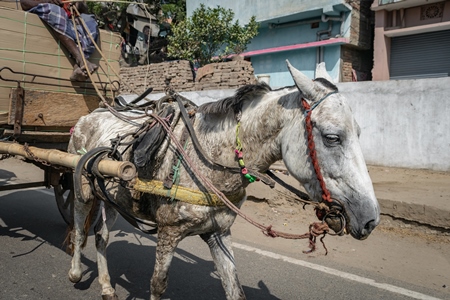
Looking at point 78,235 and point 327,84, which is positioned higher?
point 327,84

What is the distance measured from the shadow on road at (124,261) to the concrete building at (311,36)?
34.0 feet

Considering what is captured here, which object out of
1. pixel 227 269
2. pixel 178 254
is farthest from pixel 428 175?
pixel 227 269

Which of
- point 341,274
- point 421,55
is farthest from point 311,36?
point 341,274

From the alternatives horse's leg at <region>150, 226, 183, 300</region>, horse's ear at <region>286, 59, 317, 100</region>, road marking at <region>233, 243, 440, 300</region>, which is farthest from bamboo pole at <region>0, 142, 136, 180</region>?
road marking at <region>233, 243, 440, 300</region>

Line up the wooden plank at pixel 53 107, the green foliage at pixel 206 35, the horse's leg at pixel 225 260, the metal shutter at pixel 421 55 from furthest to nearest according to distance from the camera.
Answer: the green foliage at pixel 206 35 < the metal shutter at pixel 421 55 < the wooden plank at pixel 53 107 < the horse's leg at pixel 225 260

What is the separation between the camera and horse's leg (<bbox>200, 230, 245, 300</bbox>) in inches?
101

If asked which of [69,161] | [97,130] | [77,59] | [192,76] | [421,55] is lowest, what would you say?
[69,161]

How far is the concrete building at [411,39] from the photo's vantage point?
11188mm

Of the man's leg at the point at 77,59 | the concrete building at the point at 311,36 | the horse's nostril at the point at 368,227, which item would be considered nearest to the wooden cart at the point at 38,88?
the man's leg at the point at 77,59

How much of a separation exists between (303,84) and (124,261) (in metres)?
3.18

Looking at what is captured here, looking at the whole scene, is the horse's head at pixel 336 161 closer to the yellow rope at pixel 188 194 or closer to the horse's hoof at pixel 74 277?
the yellow rope at pixel 188 194

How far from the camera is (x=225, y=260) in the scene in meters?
2.64

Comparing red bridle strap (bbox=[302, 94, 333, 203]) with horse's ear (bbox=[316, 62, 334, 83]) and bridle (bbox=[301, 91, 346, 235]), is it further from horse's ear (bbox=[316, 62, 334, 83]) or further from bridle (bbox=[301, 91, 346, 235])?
horse's ear (bbox=[316, 62, 334, 83])

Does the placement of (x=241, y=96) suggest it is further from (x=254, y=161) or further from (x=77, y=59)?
(x=77, y=59)
